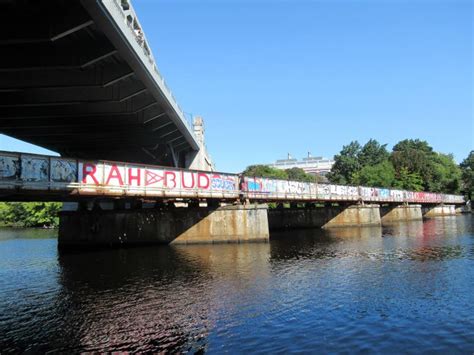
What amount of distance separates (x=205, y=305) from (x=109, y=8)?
12566 mm

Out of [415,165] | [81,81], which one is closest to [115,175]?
[81,81]

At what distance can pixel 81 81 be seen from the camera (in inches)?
922

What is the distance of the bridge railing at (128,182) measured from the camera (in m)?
21.0

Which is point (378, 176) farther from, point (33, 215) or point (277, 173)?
point (33, 215)

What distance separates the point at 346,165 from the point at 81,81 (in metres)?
133

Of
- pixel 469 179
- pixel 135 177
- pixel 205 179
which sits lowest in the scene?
pixel 135 177

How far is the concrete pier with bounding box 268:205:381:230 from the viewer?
61.1 m

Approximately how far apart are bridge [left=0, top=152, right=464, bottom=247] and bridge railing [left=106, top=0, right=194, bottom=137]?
20.6 ft

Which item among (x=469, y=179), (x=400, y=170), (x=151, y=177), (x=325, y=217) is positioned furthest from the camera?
(x=469, y=179)

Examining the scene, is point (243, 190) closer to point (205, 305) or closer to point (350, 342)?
point (205, 305)

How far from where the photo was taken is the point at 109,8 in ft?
53.6

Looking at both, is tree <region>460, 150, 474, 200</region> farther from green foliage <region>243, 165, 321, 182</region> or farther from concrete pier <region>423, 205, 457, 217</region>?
green foliage <region>243, 165, 321, 182</region>

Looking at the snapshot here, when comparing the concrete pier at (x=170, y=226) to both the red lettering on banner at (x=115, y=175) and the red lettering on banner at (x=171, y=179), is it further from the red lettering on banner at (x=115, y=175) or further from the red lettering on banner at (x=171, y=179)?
the red lettering on banner at (x=115, y=175)

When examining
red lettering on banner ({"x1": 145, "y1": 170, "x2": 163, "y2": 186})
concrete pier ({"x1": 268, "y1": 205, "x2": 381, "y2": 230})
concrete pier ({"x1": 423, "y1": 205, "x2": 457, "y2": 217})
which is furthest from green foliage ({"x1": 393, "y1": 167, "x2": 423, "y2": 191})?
red lettering on banner ({"x1": 145, "y1": 170, "x2": 163, "y2": 186})
